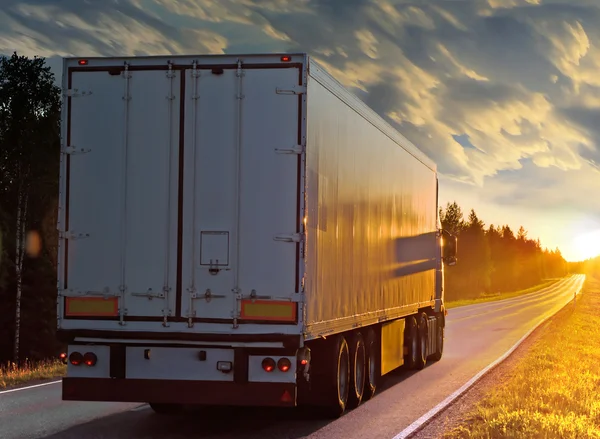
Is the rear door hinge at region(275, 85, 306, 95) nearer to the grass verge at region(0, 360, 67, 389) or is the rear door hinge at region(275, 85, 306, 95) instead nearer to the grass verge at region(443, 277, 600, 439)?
the grass verge at region(443, 277, 600, 439)

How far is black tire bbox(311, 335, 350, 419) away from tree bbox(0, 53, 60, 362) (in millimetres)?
27757

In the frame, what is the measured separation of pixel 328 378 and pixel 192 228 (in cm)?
270

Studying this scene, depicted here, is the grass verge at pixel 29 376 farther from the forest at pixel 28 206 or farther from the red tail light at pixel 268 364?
the forest at pixel 28 206

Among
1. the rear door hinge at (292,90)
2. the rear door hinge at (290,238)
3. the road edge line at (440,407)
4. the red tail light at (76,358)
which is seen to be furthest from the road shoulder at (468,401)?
the rear door hinge at (292,90)

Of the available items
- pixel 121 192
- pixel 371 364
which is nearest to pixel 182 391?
pixel 121 192

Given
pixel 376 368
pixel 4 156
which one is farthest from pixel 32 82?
pixel 376 368

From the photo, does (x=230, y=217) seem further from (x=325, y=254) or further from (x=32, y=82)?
(x=32, y=82)

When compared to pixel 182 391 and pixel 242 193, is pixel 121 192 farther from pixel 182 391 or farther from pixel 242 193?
pixel 182 391

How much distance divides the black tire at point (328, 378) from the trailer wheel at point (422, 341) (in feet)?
22.8

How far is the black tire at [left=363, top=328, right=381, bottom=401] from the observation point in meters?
13.3

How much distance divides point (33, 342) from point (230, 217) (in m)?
32.9

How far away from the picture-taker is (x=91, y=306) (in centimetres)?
986

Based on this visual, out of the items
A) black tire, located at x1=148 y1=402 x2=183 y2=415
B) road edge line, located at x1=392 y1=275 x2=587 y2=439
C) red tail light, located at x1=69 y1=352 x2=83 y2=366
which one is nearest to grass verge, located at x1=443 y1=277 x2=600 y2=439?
road edge line, located at x1=392 y1=275 x2=587 y2=439

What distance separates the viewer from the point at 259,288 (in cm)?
952
